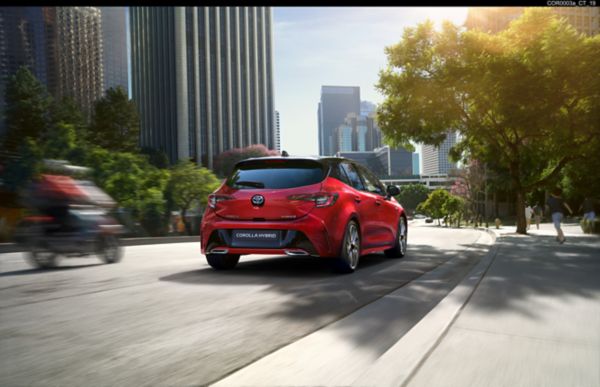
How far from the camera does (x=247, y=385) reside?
2619 millimetres

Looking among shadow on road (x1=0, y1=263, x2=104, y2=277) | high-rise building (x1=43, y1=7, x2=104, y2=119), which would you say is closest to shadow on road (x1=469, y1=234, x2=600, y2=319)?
shadow on road (x1=0, y1=263, x2=104, y2=277)

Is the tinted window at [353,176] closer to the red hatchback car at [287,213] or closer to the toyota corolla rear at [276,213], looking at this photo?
the red hatchback car at [287,213]

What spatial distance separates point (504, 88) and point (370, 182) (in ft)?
37.4

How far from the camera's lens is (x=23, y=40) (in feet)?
221

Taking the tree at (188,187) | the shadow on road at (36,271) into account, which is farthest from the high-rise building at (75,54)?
the shadow on road at (36,271)

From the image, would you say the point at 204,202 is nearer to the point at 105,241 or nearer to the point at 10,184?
the point at 10,184

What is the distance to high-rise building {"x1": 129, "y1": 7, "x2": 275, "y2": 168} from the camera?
12850 centimetres

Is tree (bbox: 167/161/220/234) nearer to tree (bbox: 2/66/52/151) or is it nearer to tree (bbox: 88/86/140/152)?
tree (bbox: 2/66/52/151)

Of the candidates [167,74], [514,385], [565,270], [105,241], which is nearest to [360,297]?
[514,385]

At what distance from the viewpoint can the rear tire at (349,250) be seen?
6844 millimetres

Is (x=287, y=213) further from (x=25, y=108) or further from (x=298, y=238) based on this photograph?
(x=25, y=108)

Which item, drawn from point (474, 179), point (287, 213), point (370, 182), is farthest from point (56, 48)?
point (287, 213)

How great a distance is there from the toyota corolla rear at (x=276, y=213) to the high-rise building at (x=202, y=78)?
11775cm

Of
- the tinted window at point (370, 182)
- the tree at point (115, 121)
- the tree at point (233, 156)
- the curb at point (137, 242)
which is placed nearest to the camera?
the tinted window at point (370, 182)
